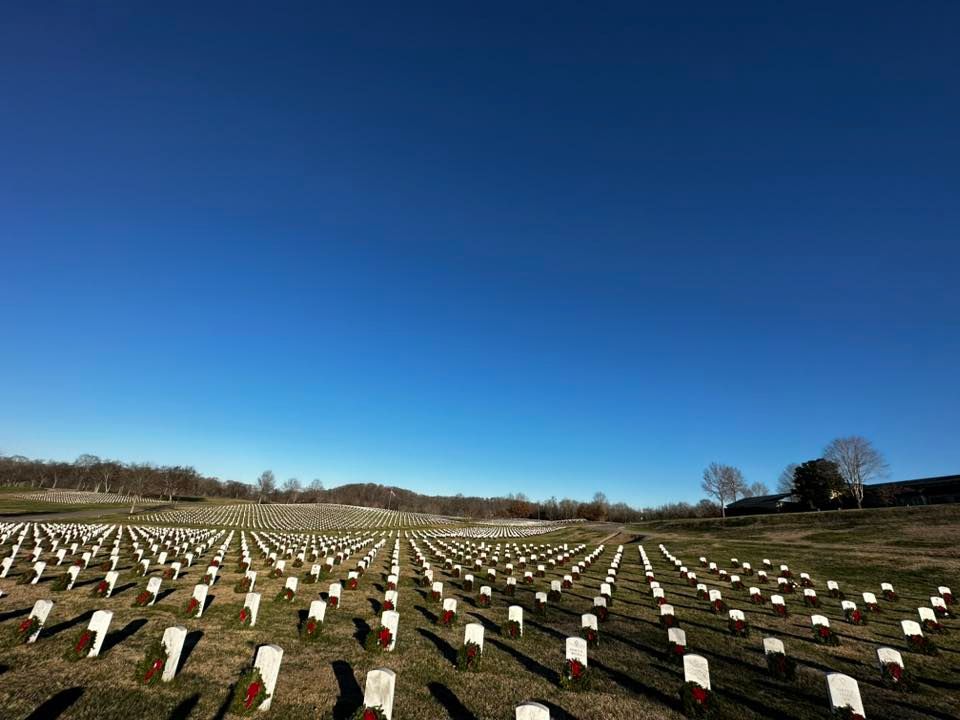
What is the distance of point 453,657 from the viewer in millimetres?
11578

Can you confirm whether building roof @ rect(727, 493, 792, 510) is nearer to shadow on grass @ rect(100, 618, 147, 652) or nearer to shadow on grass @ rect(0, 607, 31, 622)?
shadow on grass @ rect(100, 618, 147, 652)

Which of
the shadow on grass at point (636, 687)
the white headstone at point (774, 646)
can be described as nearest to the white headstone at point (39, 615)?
the shadow on grass at point (636, 687)

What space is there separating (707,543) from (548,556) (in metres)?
18.3

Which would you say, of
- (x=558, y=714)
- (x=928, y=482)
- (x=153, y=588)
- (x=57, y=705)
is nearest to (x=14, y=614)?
(x=153, y=588)

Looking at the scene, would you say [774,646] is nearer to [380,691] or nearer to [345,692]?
[380,691]

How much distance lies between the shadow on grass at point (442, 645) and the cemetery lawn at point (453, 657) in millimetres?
80

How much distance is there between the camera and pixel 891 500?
64.3 metres

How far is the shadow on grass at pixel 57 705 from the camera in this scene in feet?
25.0

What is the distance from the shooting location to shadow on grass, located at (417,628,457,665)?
1149cm

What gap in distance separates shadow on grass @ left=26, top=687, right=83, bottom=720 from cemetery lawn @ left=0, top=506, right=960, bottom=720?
0.04 m

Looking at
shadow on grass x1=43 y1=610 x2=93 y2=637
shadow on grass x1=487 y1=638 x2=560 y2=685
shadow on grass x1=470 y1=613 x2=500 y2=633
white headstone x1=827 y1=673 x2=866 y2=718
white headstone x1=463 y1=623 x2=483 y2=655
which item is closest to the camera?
white headstone x1=827 y1=673 x2=866 y2=718

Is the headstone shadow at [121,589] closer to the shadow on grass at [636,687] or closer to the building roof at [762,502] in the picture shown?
the shadow on grass at [636,687]

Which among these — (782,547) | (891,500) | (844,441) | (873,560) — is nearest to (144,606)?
(873,560)

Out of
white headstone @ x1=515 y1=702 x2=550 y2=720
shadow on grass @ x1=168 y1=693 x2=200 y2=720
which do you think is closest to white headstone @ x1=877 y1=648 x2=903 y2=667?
white headstone @ x1=515 y1=702 x2=550 y2=720
